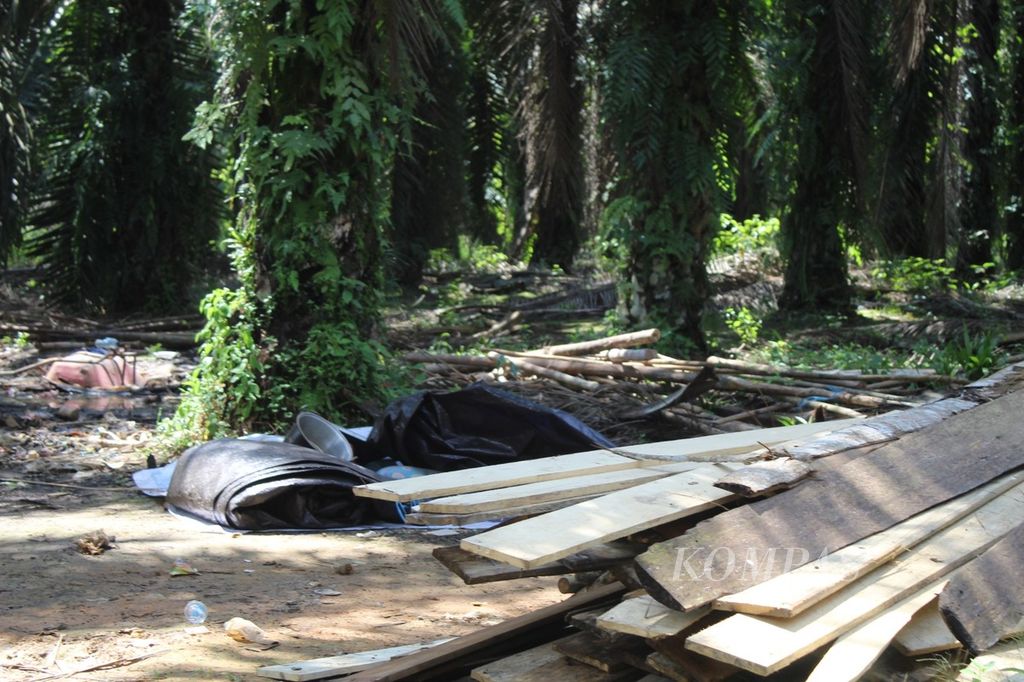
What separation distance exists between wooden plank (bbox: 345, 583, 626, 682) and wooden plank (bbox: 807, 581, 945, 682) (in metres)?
0.82

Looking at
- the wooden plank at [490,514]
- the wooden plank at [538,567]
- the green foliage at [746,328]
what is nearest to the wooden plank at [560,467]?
the wooden plank at [490,514]

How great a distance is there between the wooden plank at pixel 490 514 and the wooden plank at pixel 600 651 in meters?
0.44

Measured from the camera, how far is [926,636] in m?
2.70

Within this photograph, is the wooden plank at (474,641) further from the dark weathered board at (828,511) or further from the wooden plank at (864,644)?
the wooden plank at (864,644)

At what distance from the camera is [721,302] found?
37.7 ft

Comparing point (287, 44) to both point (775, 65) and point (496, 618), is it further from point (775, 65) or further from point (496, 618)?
point (775, 65)

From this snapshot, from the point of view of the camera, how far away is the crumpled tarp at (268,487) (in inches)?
189

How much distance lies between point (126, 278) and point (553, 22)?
19.8 ft

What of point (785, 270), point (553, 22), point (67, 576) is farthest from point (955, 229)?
point (67, 576)

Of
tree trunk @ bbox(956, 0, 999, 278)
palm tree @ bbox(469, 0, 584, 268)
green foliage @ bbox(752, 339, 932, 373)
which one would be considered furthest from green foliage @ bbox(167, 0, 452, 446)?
tree trunk @ bbox(956, 0, 999, 278)

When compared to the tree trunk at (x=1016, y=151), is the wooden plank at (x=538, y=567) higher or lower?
lower

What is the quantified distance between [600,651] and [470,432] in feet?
10.1

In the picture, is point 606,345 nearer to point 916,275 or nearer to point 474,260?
point 916,275

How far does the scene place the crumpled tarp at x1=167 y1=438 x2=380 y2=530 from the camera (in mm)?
4805
